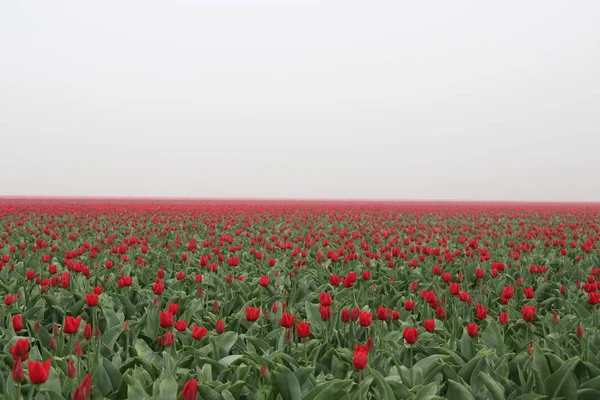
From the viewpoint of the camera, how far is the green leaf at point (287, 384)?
8.95 feet

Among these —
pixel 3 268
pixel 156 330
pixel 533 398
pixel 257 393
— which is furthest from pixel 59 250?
pixel 533 398

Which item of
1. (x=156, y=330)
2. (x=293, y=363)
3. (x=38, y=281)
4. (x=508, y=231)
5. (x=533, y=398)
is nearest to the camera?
(x=533, y=398)

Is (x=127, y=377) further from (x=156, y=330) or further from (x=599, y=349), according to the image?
(x=599, y=349)

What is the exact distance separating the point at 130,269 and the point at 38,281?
183 cm

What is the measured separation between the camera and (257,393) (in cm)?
277

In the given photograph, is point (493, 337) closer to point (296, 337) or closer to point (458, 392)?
point (458, 392)

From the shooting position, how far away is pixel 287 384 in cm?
277

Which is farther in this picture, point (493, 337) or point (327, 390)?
point (493, 337)

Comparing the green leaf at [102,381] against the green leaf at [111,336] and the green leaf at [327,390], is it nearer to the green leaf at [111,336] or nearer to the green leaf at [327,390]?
the green leaf at [111,336]

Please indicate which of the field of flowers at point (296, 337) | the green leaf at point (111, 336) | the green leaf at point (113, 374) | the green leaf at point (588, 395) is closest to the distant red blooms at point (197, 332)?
the field of flowers at point (296, 337)

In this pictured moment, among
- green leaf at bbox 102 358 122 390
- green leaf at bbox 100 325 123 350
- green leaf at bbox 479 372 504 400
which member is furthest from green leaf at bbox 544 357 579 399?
green leaf at bbox 100 325 123 350

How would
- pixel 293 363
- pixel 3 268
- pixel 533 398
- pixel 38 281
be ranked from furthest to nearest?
1. pixel 3 268
2. pixel 38 281
3. pixel 293 363
4. pixel 533 398

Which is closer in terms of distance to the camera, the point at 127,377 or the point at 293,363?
the point at 127,377

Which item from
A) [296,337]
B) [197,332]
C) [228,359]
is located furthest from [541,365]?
[197,332]
